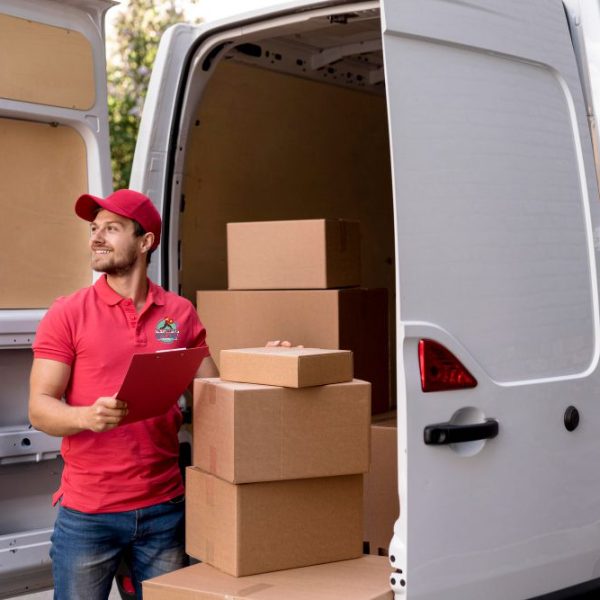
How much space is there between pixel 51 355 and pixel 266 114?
1.83 metres

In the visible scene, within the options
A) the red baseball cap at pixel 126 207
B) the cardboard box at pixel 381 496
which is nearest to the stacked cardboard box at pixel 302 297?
the cardboard box at pixel 381 496

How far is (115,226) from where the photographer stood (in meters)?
3.31

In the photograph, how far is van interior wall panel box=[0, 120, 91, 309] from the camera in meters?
3.49

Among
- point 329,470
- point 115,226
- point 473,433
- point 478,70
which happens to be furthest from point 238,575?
point 478,70

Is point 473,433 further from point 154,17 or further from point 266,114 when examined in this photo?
point 154,17

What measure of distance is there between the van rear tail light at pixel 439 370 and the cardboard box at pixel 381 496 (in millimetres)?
693

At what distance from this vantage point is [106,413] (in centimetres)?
287

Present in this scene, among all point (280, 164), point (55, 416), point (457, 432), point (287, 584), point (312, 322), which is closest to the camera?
point (457, 432)

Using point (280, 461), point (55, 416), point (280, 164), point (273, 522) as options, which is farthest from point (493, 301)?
point (280, 164)

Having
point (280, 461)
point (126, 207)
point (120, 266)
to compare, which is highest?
point (126, 207)

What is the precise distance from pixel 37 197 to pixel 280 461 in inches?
50.4

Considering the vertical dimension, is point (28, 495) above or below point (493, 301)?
below

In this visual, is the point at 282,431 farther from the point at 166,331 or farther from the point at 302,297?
the point at 302,297

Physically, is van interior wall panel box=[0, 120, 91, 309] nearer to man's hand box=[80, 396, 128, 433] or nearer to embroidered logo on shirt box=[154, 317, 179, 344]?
embroidered logo on shirt box=[154, 317, 179, 344]
